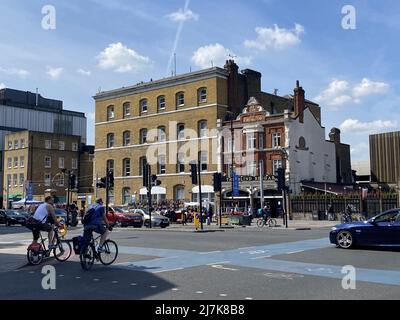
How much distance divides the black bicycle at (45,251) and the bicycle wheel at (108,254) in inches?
60.4

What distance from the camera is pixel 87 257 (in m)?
12.2

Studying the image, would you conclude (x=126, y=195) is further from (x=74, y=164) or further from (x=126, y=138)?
(x=74, y=164)

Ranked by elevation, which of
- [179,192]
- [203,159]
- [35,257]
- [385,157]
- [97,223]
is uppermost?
[385,157]

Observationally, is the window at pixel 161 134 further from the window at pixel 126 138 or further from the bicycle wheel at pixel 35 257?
the bicycle wheel at pixel 35 257

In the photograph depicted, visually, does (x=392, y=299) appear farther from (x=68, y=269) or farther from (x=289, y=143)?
(x=289, y=143)

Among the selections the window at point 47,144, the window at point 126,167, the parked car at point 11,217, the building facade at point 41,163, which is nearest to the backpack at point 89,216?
the parked car at point 11,217

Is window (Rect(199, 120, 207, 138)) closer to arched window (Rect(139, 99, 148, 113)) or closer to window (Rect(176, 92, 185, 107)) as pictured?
window (Rect(176, 92, 185, 107))

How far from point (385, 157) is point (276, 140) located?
54.5ft

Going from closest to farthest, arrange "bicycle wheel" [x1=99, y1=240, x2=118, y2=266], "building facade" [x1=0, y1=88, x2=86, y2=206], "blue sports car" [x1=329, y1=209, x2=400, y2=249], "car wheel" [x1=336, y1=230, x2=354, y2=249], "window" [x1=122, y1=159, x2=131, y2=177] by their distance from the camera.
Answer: "bicycle wheel" [x1=99, y1=240, x2=118, y2=266]
"blue sports car" [x1=329, y1=209, x2=400, y2=249]
"car wheel" [x1=336, y1=230, x2=354, y2=249]
"window" [x1=122, y1=159, x2=131, y2=177]
"building facade" [x1=0, y1=88, x2=86, y2=206]

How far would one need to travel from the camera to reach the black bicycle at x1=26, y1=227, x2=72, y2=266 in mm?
13258

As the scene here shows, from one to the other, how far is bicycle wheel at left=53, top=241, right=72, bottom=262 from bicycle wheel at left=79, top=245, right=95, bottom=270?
178 centimetres

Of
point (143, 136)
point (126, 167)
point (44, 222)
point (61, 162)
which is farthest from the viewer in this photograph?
point (61, 162)

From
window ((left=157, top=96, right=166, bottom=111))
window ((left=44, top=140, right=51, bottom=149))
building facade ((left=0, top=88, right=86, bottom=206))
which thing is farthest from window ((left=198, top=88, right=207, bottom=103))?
building facade ((left=0, top=88, right=86, bottom=206))

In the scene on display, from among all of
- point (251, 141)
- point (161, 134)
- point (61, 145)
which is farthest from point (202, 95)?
point (61, 145)
